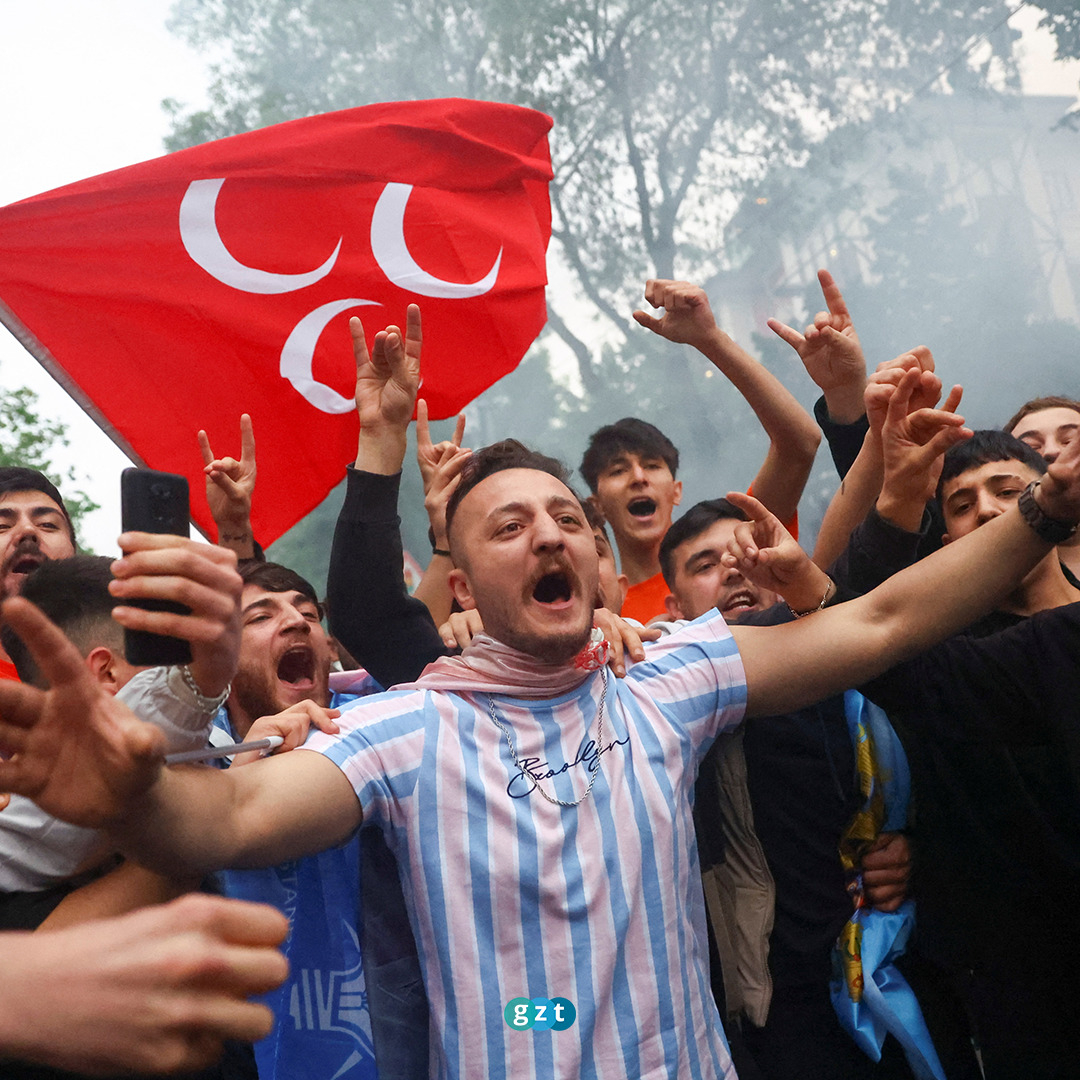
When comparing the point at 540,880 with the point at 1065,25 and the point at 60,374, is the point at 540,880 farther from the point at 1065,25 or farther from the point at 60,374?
the point at 1065,25

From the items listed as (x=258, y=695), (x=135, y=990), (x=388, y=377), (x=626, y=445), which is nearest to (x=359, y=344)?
(x=388, y=377)

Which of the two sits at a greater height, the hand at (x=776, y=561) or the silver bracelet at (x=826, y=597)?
the hand at (x=776, y=561)

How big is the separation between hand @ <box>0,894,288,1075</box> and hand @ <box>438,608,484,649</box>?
5.14 ft

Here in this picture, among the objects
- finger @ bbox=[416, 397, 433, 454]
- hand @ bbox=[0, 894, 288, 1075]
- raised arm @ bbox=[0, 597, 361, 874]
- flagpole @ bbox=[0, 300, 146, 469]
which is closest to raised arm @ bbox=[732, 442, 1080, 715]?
raised arm @ bbox=[0, 597, 361, 874]

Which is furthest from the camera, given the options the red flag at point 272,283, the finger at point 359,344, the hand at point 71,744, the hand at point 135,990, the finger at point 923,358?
the red flag at point 272,283

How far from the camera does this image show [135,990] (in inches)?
33.7

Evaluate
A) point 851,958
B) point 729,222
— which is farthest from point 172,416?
point 729,222

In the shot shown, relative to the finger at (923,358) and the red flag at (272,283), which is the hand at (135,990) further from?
the red flag at (272,283)

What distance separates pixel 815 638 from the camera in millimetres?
2078

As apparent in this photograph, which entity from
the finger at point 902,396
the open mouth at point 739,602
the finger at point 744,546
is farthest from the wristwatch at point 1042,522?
the open mouth at point 739,602

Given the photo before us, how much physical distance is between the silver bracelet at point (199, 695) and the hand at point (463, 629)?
0.90 m

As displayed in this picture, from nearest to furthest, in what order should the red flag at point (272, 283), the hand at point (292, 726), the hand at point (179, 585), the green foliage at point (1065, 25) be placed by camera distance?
the hand at point (179, 585) < the hand at point (292, 726) < the red flag at point (272, 283) < the green foliage at point (1065, 25)

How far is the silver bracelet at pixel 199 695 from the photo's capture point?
5.21ft

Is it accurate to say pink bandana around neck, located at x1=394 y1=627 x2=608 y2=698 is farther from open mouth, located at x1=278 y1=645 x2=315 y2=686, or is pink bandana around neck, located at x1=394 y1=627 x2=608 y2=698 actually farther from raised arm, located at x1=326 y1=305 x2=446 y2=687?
open mouth, located at x1=278 y1=645 x2=315 y2=686
